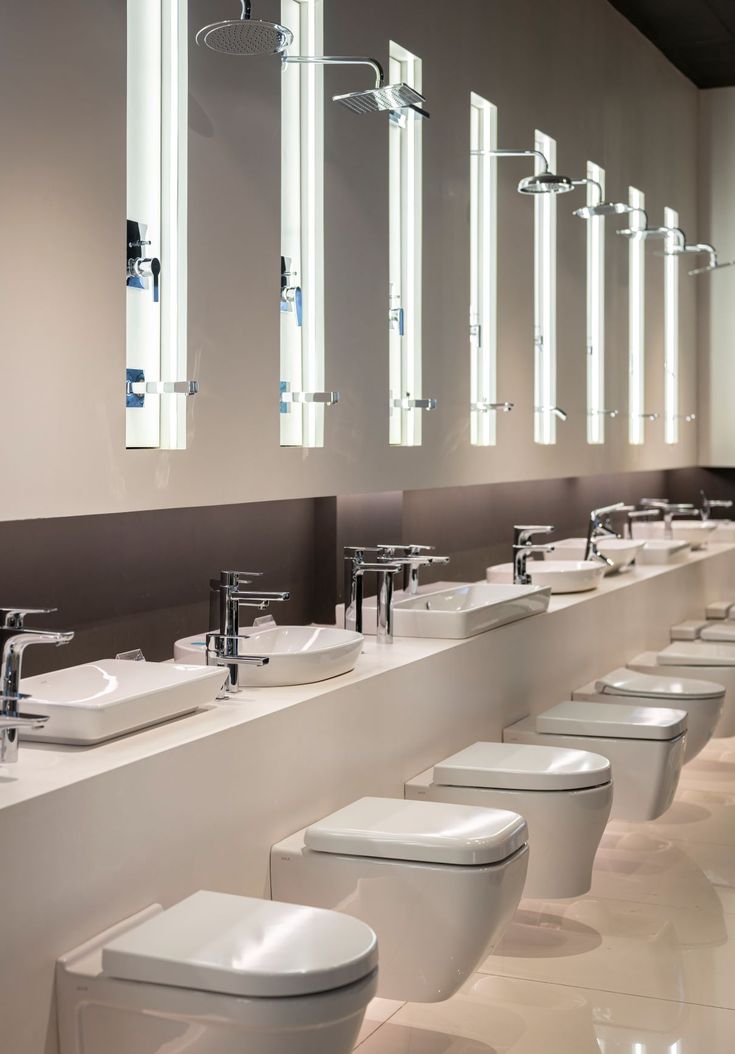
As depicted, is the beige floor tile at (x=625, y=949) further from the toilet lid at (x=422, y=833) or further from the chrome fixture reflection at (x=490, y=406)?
the chrome fixture reflection at (x=490, y=406)

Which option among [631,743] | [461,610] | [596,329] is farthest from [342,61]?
[596,329]

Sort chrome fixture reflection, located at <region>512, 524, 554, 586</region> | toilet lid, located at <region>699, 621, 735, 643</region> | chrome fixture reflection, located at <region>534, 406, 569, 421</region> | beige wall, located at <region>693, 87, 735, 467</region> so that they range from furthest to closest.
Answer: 1. beige wall, located at <region>693, 87, 735, 467</region>
2. toilet lid, located at <region>699, 621, 735, 643</region>
3. chrome fixture reflection, located at <region>534, 406, 569, 421</region>
4. chrome fixture reflection, located at <region>512, 524, 554, 586</region>

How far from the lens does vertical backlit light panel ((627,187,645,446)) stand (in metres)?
5.72

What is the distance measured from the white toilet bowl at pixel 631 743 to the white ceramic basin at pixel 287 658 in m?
0.82

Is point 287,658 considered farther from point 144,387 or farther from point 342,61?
point 342,61

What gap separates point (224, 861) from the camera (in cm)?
225

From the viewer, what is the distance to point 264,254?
115 inches

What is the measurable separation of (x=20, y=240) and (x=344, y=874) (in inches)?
49.8

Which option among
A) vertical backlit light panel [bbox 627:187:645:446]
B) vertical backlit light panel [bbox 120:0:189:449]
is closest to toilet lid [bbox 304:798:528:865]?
vertical backlit light panel [bbox 120:0:189:449]

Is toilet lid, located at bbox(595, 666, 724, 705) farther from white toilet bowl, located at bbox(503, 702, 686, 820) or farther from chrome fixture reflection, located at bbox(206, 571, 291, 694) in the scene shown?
chrome fixture reflection, located at bbox(206, 571, 291, 694)

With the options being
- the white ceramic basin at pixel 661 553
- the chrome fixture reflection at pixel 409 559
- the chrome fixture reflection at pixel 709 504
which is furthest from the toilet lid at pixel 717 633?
the chrome fixture reflection at pixel 409 559

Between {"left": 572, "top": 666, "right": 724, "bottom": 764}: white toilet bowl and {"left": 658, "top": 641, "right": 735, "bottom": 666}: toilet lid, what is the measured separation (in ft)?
1.62

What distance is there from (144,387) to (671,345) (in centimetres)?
431

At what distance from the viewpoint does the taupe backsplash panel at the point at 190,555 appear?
99.4 inches
